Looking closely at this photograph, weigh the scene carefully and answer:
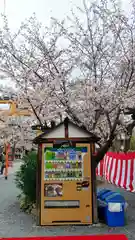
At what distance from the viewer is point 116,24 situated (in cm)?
905

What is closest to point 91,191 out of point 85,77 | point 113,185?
point 85,77

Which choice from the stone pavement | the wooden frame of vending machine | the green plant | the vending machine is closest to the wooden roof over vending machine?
the wooden frame of vending machine

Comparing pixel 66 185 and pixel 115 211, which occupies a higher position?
pixel 66 185

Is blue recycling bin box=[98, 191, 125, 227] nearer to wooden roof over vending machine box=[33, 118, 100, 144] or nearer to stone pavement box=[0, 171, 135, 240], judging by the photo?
stone pavement box=[0, 171, 135, 240]

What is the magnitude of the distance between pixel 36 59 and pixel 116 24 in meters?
2.36

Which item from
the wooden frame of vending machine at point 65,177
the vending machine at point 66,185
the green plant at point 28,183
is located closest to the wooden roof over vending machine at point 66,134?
the wooden frame of vending machine at point 65,177

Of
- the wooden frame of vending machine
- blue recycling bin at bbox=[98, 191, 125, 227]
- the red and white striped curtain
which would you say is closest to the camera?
blue recycling bin at bbox=[98, 191, 125, 227]

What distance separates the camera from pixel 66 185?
25.5ft

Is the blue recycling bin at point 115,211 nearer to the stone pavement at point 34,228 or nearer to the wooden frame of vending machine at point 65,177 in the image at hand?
the stone pavement at point 34,228

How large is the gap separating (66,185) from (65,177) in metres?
0.18

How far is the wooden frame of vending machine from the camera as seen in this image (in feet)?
25.2

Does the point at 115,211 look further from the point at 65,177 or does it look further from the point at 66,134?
the point at 66,134

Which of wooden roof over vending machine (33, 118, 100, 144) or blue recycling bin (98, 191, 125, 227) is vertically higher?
wooden roof over vending machine (33, 118, 100, 144)

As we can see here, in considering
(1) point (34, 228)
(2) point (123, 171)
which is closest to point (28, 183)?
(1) point (34, 228)
